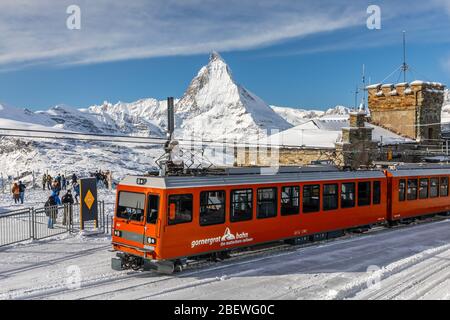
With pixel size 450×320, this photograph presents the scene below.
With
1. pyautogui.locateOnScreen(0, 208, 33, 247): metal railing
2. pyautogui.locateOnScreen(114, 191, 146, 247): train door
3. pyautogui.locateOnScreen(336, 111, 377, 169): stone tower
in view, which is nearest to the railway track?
pyautogui.locateOnScreen(114, 191, 146, 247): train door

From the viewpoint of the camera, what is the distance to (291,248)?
16812 millimetres

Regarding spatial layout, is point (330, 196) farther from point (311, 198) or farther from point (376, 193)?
point (376, 193)

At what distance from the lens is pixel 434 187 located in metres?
24.2

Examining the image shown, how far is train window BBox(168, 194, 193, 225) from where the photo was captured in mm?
13023

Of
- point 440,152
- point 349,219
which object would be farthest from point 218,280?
point 440,152

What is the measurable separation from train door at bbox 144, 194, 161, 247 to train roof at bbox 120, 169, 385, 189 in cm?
37

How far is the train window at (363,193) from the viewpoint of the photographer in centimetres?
1945

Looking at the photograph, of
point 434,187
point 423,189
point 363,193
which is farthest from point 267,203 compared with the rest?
point 434,187

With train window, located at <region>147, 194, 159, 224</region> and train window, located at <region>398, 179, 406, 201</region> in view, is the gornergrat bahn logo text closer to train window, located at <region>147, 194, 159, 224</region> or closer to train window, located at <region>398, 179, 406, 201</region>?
train window, located at <region>147, 194, 159, 224</region>

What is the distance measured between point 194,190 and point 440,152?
37318 mm

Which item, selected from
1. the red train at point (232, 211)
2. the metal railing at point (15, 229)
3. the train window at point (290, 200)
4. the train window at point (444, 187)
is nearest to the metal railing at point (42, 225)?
the metal railing at point (15, 229)

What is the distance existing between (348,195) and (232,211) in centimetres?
632

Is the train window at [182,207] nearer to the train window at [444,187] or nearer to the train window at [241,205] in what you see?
the train window at [241,205]
